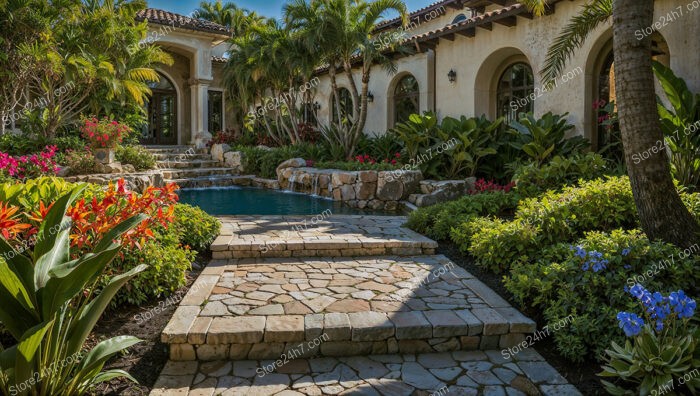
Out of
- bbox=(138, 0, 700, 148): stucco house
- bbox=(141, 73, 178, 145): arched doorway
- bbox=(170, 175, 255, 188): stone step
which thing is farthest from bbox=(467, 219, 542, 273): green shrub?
bbox=(141, 73, 178, 145): arched doorway

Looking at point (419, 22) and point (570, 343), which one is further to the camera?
point (419, 22)

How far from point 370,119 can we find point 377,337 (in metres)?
15.3

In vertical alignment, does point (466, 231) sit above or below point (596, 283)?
above

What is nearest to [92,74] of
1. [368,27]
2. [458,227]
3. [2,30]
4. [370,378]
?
[2,30]

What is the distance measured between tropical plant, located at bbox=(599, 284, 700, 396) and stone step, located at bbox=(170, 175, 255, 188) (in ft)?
44.7

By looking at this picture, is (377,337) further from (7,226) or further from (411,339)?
(7,226)

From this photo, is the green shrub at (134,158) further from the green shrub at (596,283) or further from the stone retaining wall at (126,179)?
the green shrub at (596,283)

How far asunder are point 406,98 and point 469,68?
3.60 m

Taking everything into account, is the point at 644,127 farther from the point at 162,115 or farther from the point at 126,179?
the point at 162,115

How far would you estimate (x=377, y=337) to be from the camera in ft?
12.7

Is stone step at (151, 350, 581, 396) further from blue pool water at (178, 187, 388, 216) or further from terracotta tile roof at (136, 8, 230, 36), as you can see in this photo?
terracotta tile roof at (136, 8, 230, 36)

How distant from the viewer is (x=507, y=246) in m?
5.46

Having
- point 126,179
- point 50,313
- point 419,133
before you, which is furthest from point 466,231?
point 126,179

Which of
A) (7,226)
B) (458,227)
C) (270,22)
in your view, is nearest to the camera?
(7,226)
